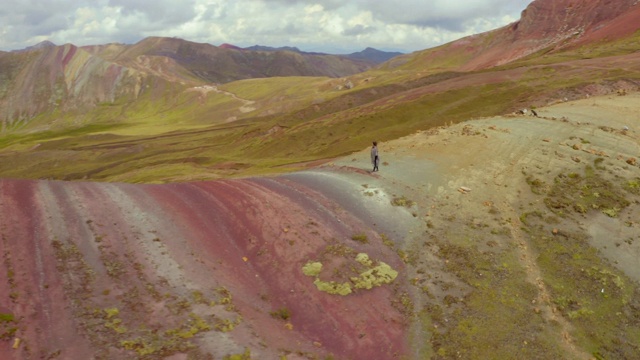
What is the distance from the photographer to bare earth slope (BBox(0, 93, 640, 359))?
15641 millimetres

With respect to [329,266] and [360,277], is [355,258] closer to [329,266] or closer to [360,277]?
[360,277]

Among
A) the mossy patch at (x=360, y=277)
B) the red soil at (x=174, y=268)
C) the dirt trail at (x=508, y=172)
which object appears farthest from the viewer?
the dirt trail at (x=508, y=172)

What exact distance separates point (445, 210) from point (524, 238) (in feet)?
15.9

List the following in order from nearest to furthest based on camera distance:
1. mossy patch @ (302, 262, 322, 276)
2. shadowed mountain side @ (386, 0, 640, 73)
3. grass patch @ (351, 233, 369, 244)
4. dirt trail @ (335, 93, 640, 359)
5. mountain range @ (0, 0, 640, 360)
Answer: mountain range @ (0, 0, 640, 360), mossy patch @ (302, 262, 322, 276), grass patch @ (351, 233, 369, 244), dirt trail @ (335, 93, 640, 359), shadowed mountain side @ (386, 0, 640, 73)

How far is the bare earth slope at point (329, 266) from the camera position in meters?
15.6

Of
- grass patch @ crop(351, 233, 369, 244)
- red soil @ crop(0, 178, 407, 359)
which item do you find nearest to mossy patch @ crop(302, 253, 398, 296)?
red soil @ crop(0, 178, 407, 359)

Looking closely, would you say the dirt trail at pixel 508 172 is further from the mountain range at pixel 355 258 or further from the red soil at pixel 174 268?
the red soil at pixel 174 268

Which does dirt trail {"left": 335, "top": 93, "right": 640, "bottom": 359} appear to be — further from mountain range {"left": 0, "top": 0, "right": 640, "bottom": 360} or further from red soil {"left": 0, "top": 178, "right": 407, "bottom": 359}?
red soil {"left": 0, "top": 178, "right": 407, "bottom": 359}

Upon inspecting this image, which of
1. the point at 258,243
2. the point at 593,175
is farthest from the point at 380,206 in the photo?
the point at 593,175

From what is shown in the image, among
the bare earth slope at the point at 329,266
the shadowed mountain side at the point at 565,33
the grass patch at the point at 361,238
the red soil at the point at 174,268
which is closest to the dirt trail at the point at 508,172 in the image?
the bare earth slope at the point at 329,266

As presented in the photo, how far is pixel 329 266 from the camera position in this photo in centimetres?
2084

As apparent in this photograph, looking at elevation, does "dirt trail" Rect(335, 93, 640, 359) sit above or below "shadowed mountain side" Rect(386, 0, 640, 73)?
below

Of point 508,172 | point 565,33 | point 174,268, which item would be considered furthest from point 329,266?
point 565,33

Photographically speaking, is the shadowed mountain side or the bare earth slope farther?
the shadowed mountain side
